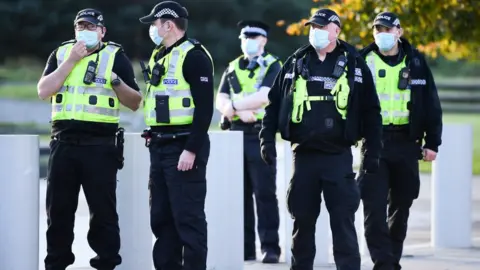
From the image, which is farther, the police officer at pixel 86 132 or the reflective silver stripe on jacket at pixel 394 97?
the reflective silver stripe on jacket at pixel 394 97

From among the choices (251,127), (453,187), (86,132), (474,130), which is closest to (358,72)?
(86,132)

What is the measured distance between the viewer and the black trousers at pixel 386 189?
29.1ft

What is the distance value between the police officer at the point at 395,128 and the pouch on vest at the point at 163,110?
150 cm

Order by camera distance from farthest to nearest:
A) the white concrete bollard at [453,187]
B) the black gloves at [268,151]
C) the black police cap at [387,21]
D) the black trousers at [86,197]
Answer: the white concrete bollard at [453,187], the black police cap at [387,21], the black trousers at [86,197], the black gloves at [268,151]

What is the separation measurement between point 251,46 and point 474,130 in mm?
37613

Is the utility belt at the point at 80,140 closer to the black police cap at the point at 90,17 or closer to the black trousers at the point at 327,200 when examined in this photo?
the black police cap at the point at 90,17

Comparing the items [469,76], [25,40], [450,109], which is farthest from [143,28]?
[469,76]

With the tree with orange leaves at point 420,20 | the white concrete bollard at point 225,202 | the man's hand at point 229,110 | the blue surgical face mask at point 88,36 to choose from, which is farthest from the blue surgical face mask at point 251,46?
the blue surgical face mask at point 88,36

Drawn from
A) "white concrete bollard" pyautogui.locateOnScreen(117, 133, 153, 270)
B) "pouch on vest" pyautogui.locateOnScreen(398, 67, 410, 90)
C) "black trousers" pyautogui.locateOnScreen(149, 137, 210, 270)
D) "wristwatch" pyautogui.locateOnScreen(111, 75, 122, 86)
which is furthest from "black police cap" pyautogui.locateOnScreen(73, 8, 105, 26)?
"pouch on vest" pyautogui.locateOnScreen(398, 67, 410, 90)

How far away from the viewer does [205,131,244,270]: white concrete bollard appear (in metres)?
9.41

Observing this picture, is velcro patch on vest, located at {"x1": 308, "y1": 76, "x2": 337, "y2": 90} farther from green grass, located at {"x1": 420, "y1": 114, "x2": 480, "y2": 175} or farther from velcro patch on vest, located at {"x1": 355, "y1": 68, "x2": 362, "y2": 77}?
green grass, located at {"x1": 420, "y1": 114, "x2": 480, "y2": 175}

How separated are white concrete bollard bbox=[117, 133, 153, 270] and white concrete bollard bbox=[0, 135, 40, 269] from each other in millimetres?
736

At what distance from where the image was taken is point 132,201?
9188mm

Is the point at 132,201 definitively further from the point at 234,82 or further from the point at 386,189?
the point at 234,82
